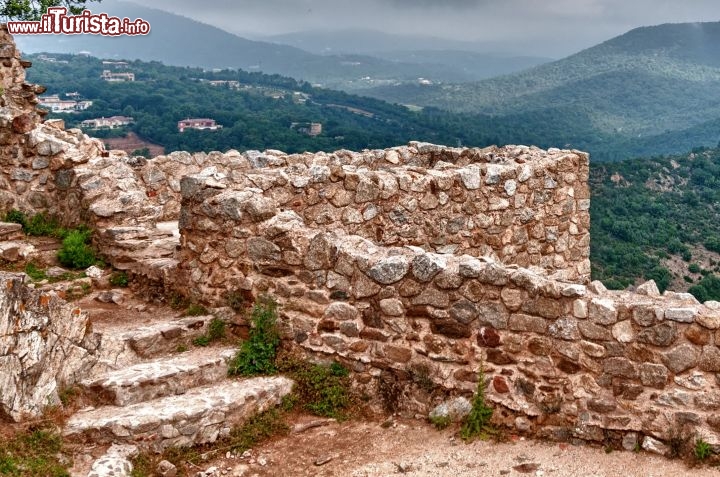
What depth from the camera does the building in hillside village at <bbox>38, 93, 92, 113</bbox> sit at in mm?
41906

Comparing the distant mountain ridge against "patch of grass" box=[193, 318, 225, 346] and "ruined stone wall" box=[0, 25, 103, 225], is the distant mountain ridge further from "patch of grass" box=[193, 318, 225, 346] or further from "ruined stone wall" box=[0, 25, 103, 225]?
"patch of grass" box=[193, 318, 225, 346]

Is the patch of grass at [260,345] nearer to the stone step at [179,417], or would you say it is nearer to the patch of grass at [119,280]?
the stone step at [179,417]

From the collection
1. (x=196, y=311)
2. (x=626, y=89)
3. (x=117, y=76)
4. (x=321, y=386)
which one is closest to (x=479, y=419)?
(x=321, y=386)

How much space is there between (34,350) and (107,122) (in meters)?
35.9

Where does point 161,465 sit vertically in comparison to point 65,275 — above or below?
below

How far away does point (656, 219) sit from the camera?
3050cm

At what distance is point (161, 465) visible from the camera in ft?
15.8

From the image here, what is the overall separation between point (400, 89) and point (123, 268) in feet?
425

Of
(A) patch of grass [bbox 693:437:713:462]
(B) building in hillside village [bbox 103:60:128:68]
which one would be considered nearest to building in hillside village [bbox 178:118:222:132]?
(A) patch of grass [bbox 693:437:713:462]

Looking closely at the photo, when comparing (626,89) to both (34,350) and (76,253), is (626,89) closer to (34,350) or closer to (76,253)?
(76,253)

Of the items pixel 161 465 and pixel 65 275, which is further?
pixel 65 275

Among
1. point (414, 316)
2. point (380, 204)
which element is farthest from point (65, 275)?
point (414, 316)

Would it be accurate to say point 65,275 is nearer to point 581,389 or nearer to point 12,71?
point 12,71

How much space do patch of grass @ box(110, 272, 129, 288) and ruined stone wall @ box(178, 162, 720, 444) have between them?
1.50 m
